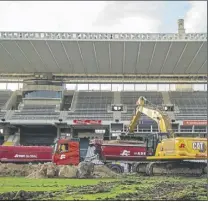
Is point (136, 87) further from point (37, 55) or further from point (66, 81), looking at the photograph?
point (37, 55)

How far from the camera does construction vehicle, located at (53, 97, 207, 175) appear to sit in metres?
17.3

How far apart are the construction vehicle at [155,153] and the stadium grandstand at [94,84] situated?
11597 millimetres

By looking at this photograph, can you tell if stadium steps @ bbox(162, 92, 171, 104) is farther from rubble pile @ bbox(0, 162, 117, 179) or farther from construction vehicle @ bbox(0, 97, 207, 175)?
rubble pile @ bbox(0, 162, 117, 179)

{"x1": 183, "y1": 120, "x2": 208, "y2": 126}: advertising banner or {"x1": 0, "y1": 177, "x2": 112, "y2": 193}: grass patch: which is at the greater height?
{"x1": 183, "y1": 120, "x2": 208, "y2": 126}: advertising banner

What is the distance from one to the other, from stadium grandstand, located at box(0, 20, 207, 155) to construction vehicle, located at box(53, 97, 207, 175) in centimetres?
1160

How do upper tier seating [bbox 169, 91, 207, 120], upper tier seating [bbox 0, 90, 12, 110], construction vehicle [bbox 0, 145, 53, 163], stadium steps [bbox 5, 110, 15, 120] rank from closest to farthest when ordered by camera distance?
construction vehicle [bbox 0, 145, 53, 163], upper tier seating [bbox 0, 90, 12, 110], upper tier seating [bbox 169, 91, 207, 120], stadium steps [bbox 5, 110, 15, 120]

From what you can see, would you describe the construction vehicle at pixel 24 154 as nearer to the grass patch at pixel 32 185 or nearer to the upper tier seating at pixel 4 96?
the grass patch at pixel 32 185

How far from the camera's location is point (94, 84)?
149 ft

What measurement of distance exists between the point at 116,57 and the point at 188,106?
9.64 meters

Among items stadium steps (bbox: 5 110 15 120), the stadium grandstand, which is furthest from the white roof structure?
stadium steps (bbox: 5 110 15 120)

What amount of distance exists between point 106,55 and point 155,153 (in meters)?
19.2

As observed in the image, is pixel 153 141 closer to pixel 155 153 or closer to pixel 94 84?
pixel 155 153

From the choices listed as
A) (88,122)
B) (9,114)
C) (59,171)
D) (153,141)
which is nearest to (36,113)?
(9,114)

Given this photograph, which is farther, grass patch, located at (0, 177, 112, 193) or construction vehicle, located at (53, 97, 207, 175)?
construction vehicle, located at (53, 97, 207, 175)
